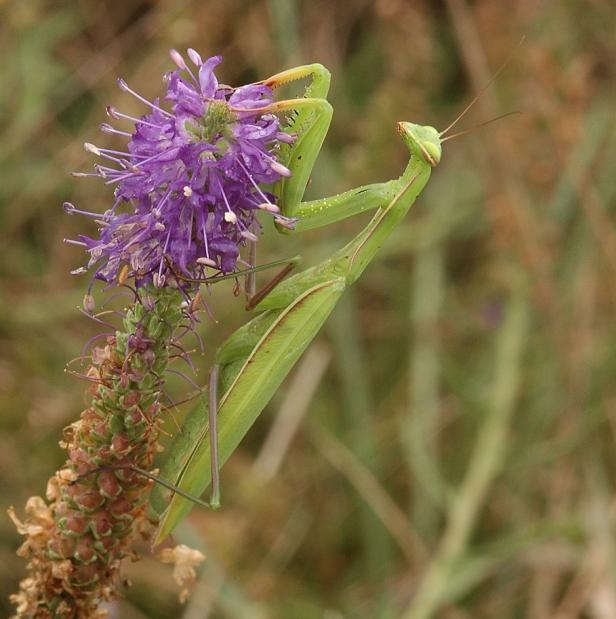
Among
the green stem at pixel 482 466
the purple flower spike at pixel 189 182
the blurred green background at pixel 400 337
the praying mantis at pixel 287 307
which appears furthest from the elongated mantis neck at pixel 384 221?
the green stem at pixel 482 466

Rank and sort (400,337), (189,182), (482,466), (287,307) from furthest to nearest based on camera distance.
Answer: (400,337) → (482,466) → (287,307) → (189,182)

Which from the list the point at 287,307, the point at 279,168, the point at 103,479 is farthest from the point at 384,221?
the point at 103,479

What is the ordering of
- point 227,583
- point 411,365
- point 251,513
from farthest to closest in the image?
point 411,365 < point 251,513 < point 227,583

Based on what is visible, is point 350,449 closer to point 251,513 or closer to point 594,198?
point 251,513

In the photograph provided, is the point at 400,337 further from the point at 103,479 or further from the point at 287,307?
the point at 103,479

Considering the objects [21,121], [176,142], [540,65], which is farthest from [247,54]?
[176,142]

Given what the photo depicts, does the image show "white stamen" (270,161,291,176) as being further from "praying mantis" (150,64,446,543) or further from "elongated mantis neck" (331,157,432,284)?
"elongated mantis neck" (331,157,432,284)

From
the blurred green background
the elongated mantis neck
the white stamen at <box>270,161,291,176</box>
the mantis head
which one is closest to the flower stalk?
the white stamen at <box>270,161,291,176</box>
